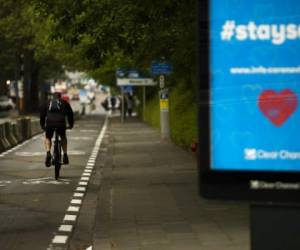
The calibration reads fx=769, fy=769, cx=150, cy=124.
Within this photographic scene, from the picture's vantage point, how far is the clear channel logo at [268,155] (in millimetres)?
4605

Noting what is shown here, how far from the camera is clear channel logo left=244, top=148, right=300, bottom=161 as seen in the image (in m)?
4.61

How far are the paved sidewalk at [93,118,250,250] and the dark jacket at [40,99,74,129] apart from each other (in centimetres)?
138

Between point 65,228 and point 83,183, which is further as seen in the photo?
point 83,183

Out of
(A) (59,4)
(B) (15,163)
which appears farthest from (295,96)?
(B) (15,163)

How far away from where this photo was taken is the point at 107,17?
14.0m

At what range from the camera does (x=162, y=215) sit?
9.79 meters

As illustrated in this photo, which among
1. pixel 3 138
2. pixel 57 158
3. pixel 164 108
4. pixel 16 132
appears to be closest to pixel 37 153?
pixel 3 138

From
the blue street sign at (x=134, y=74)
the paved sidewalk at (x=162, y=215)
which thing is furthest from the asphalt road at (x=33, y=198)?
the blue street sign at (x=134, y=74)

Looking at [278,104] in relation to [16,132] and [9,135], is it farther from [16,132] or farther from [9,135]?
[16,132]

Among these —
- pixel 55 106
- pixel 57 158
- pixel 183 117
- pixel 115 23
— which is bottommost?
pixel 57 158

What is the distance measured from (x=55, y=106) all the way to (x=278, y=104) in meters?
11.1

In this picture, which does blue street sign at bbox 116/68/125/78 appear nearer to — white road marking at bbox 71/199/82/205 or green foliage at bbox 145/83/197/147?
green foliage at bbox 145/83/197/147

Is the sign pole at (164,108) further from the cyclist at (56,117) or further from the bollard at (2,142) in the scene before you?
the cyclist at (56,117)

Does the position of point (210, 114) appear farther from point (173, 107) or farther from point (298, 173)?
point (173, 107)
